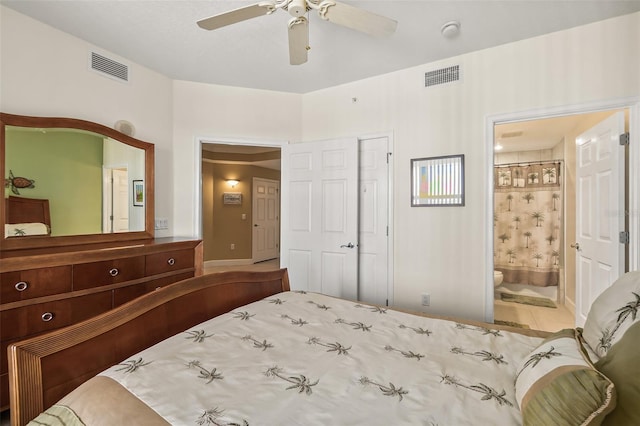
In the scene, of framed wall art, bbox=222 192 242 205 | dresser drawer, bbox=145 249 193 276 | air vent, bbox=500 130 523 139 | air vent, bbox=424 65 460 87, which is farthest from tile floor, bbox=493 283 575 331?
framed wall art, bbox=222 192 242 205

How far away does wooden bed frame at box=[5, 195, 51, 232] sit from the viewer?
2.09 metres

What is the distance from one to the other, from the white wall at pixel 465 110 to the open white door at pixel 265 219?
4064mm

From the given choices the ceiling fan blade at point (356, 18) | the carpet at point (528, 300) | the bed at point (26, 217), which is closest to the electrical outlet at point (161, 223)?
the bed at point (26, 217)

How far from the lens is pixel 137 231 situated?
287cm

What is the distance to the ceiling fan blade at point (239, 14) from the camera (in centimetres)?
160

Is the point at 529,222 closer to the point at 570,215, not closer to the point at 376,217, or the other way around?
the point at 570,215

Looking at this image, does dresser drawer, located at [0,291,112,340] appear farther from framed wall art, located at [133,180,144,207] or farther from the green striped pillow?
the green striped pillow

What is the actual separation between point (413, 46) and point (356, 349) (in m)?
2.47

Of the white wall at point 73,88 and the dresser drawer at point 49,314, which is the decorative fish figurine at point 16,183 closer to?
the white wall at point 73,88

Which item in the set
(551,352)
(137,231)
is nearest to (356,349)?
(551,352)

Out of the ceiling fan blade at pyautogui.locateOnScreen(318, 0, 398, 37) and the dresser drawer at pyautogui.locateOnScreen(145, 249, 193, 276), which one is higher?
the ceiling fan blade at pyautogui.locateOnScreen(318, 0, 398, 37)

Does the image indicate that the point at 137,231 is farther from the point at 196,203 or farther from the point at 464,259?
the point at 464,259

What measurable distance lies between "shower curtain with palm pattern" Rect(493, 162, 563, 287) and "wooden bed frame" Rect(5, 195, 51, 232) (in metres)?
5.33

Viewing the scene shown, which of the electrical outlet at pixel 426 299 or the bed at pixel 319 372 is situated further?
the electrical outlet at pixel 426 299
